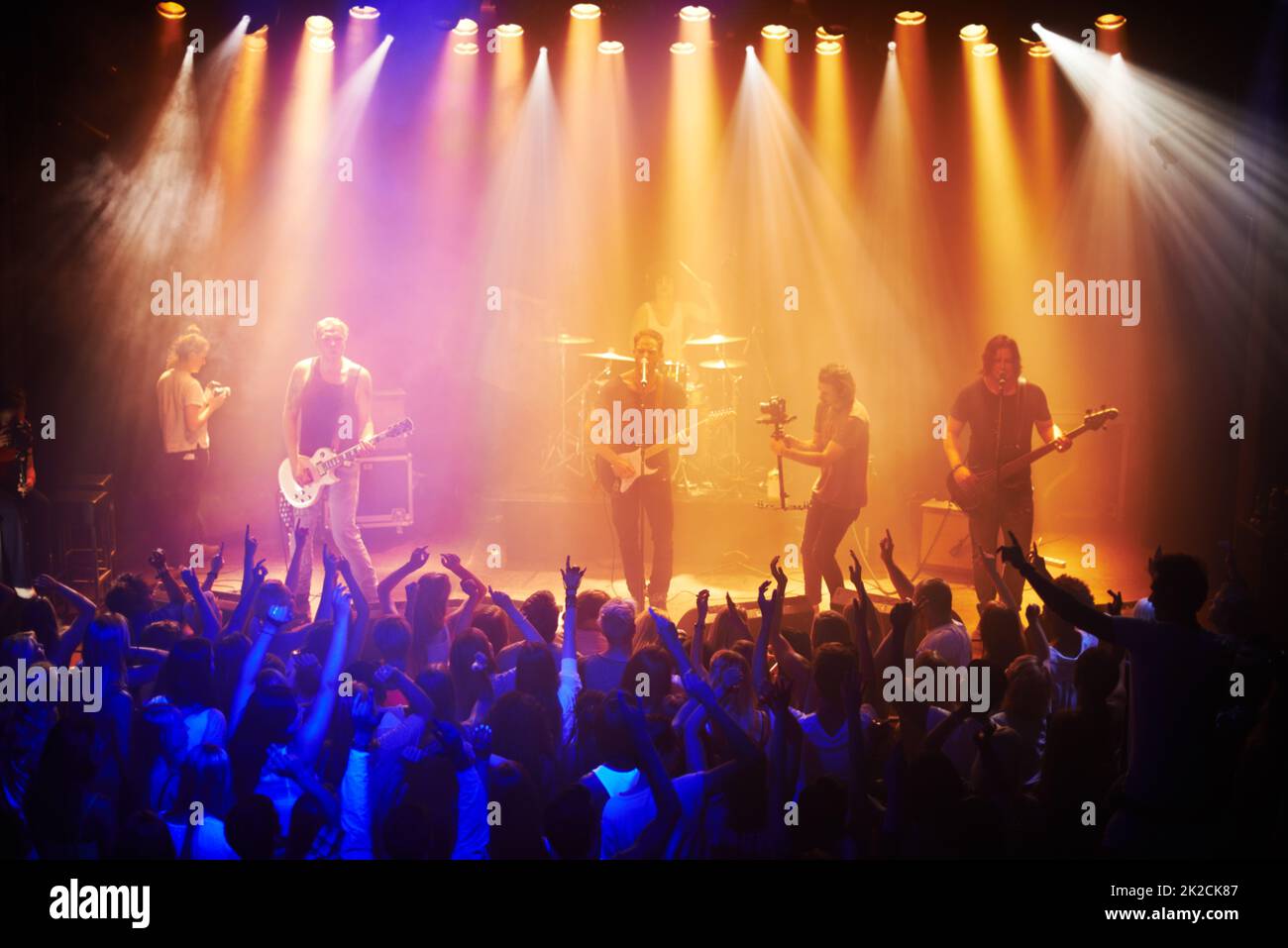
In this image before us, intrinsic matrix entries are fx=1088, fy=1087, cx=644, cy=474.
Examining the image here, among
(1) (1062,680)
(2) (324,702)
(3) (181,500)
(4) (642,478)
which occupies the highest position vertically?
(4) (642,478)

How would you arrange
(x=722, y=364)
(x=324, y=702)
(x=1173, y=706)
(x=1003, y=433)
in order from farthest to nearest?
(x=722, y=364) → (x=1003, y=433) → (x=324, y=702) → (x=1173, y=706)

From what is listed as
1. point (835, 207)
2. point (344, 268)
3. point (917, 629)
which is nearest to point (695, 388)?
point (835, 207)

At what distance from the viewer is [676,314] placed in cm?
1271

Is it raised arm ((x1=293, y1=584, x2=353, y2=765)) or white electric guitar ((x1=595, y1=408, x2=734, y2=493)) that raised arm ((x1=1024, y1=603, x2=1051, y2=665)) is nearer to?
raised arm ((x1=293, y1=584, x2=353, y2=765))

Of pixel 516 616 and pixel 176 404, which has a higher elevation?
pixel 176 404

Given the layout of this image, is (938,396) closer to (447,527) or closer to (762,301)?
(762,301)

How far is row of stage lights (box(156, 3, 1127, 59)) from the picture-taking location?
33.1 feet

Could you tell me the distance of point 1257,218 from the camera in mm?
8859

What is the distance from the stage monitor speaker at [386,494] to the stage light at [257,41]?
13.8ft

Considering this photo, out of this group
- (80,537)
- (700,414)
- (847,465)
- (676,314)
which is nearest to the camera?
(847,465)

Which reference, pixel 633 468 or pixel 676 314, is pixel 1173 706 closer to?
pixel 633 468

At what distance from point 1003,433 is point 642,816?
5.28 metres

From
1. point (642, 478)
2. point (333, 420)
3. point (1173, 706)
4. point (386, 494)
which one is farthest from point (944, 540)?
point (1173, 706)
